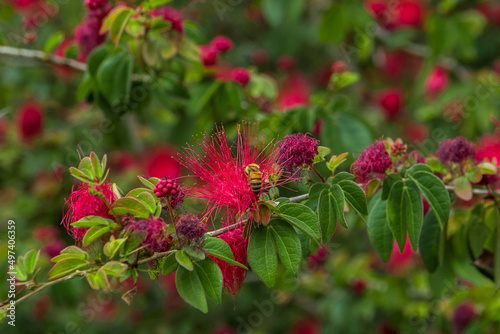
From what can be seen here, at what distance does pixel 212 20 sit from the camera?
15.5 feet

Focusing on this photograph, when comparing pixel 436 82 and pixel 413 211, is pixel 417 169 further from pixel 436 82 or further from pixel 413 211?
pixel 436 82

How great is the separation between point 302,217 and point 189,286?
30 cm

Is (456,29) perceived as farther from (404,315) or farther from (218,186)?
(218,186)

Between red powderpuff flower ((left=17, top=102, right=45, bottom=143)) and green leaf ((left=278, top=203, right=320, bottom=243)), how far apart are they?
2692mm

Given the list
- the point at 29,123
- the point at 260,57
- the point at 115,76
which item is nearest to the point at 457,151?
the point at 115,76

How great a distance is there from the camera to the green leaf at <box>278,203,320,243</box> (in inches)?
46.3

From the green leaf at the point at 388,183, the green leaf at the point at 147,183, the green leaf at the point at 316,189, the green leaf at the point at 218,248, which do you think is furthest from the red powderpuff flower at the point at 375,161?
the green leaf at the point at 147,183

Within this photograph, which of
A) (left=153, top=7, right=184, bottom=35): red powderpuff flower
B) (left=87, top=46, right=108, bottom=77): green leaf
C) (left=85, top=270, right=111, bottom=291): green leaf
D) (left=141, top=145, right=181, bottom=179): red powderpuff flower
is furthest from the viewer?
(left=141, top=145, right=181, bottom=179): red powderpuff flower

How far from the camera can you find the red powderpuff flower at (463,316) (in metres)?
2.27

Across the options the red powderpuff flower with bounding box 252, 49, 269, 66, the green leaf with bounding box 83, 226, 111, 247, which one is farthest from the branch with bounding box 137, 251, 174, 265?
the red powderpuff flower with bounding box 252, 49, 269, 66

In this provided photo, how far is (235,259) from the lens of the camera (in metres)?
1.30

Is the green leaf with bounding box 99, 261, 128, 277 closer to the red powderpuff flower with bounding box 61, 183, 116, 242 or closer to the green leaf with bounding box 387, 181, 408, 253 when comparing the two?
the red powderpuff flower with bounding box 61, 183, 116, 242

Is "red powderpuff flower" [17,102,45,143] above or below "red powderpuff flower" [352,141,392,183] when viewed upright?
below

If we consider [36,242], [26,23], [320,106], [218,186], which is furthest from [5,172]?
[218,186]
